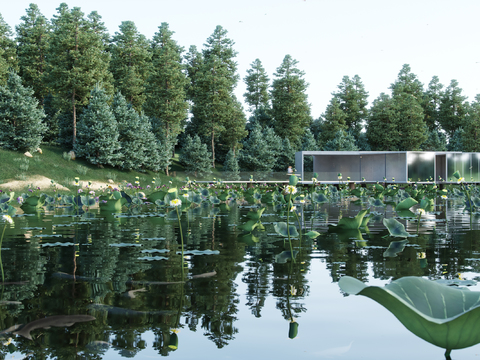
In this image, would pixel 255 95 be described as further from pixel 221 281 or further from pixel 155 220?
pixel 221 281

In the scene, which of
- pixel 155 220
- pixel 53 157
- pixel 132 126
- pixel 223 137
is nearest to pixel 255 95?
pixel 223 137

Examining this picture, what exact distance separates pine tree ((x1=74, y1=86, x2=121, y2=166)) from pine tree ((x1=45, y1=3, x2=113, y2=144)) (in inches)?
117

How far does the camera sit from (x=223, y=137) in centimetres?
5822

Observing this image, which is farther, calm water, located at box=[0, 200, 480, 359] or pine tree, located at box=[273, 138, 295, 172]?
pine tree, located at box=[273, 138, 295, 172]

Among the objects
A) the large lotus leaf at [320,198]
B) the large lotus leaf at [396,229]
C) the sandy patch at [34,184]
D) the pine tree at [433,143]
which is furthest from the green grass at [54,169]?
the pine tree at [433,143]

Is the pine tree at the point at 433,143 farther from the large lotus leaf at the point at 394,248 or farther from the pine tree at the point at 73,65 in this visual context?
the large lotus leaf at the point at 394,248

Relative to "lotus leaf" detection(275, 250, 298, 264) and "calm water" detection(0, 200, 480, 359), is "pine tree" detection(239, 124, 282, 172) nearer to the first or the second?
"calm water" detection(0, 200, 480, 359)

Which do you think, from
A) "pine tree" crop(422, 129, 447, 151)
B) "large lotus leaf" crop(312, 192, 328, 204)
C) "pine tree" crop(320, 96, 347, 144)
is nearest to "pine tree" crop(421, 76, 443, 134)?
"pine tree" crop(422, 129, 447, 151)

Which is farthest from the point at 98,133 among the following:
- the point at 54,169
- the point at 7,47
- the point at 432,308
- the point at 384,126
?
the point at 384,126

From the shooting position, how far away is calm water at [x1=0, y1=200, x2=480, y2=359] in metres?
2.65

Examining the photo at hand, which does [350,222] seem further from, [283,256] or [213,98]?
[213,98]

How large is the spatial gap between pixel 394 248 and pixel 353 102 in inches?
2668

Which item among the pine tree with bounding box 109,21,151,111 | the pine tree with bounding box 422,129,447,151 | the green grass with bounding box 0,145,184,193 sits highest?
the pine tree with bounding box 109,21,151,111

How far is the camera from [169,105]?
47.3 meters
